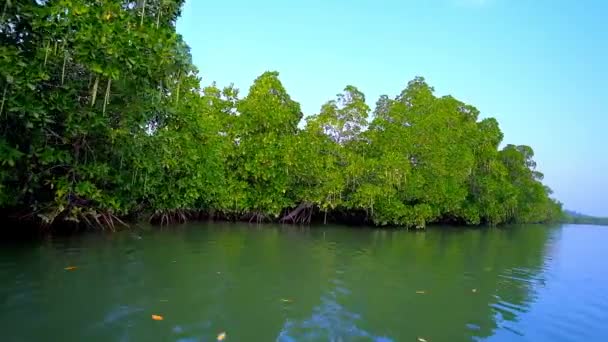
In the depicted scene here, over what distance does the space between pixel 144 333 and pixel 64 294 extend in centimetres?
174

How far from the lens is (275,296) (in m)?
5.31

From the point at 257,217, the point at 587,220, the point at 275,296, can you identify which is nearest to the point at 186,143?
the point at 257,217

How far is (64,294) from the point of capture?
4785 mm

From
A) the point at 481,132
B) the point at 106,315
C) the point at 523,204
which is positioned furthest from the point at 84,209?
the point at 523,204

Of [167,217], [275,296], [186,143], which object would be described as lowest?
[275,296]

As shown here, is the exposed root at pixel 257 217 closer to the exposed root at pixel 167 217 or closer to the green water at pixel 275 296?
the exposed root at pixel 167 217

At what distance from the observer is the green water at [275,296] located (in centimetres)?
398

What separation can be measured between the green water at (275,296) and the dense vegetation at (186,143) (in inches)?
68.1

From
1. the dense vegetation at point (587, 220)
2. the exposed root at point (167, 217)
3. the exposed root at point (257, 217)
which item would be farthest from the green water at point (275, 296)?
the dense vegetation at point (587, 220)

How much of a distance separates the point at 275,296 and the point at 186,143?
9086 mm

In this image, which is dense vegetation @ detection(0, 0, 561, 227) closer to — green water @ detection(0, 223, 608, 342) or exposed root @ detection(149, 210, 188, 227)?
exposed root @ detection(149, 210, 188, 227)

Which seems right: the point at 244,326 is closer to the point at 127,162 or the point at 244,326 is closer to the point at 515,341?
the point at 515,341

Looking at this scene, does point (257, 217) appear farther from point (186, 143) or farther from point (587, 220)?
point (587, 220)

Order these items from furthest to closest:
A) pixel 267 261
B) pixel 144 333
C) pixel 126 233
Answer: pixel 126 233 < pixel 267 261 < pixel 144 333
